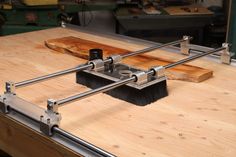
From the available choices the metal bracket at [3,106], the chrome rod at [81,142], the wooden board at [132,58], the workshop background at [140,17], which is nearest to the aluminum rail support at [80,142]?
the chrome rod at [81,142]

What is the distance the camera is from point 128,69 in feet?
3.78

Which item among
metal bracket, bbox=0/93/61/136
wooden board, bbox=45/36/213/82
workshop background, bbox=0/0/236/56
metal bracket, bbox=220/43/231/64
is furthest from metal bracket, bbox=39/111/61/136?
workshop background, bbox=0/0/236/56

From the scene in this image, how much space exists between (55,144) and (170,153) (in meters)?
0.26

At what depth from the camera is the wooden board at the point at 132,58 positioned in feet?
3.98

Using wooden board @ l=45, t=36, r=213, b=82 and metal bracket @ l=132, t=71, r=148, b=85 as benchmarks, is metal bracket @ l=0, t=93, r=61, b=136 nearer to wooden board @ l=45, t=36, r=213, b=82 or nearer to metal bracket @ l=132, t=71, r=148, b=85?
metal bracket @ l=132, t=71, r=148, b=85

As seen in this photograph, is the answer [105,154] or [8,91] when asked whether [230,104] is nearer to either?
[105,154]

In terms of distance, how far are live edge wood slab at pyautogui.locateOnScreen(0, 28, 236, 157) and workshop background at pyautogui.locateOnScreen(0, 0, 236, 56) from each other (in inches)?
50.8

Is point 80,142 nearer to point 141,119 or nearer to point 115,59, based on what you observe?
point 141,119

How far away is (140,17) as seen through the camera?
8.61 feet

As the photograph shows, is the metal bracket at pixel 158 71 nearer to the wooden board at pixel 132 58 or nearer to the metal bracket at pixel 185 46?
the wooden board at pixel 132 58

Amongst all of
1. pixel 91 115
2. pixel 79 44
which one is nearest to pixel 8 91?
pixel 91 115

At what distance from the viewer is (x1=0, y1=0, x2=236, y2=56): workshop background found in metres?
2.56

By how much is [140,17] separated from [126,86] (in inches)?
65.0

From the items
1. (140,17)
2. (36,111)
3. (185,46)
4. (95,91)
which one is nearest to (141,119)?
(95,91)
